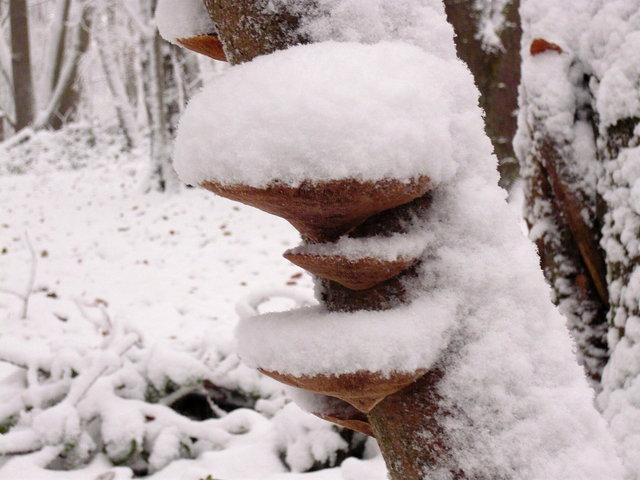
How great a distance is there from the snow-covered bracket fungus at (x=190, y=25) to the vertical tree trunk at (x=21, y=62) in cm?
1631

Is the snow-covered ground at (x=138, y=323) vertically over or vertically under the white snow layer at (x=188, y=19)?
under

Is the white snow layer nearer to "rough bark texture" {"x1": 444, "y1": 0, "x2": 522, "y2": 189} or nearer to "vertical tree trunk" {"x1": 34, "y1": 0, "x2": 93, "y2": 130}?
"rough bark texture" {"x1": 444, "y1": 0, "x2": 522, "y2": 189}

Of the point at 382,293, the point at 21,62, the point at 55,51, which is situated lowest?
the point at 21,62

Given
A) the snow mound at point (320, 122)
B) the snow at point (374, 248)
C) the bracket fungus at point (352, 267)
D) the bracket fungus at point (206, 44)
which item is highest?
the bracket fungus at point (206, 44)

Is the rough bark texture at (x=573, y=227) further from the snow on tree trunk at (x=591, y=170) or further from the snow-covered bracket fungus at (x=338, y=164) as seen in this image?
the snow-covered bracket fungus at (x=338, y=164)

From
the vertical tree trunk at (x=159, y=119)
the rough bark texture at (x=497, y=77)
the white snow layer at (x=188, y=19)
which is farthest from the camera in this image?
the vertical tree trunk at (x=159, y=119)

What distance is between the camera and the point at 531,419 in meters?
0.63

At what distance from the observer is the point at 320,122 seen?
0.52 m

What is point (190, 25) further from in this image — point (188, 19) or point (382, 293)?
point (382, 293)

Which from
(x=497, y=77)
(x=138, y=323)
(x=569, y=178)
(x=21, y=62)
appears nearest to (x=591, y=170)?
(x=569, y=178)

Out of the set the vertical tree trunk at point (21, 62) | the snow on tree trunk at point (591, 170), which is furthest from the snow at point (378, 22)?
the vertical tree trunk at point (21, 62)

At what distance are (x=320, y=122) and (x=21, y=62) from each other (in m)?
16.9

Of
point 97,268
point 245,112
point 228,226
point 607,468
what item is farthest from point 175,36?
point 228,226

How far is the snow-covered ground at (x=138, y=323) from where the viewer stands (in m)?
2.28
